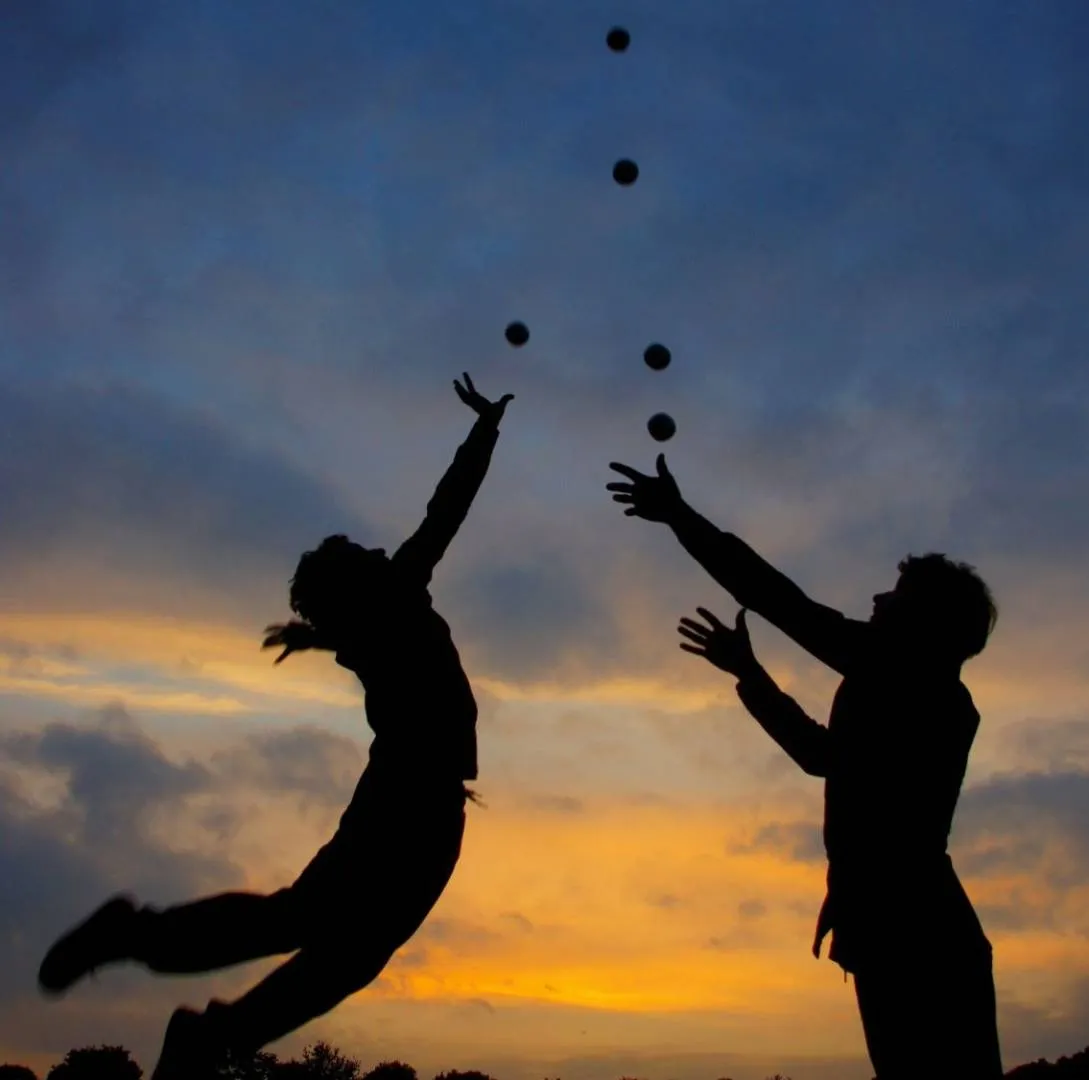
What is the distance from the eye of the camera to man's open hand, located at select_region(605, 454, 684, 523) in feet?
18.9

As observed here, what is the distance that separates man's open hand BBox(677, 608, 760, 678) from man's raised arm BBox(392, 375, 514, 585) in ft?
4.13

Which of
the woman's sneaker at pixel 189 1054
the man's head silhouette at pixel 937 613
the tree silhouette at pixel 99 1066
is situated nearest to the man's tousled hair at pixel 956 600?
the man's head silhouette at pixel 937 613

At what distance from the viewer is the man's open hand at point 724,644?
20.2ft

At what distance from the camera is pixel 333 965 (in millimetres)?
5270

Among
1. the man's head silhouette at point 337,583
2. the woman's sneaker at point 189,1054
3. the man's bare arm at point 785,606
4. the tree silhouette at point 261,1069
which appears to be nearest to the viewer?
the man's bare arm at point 785,606

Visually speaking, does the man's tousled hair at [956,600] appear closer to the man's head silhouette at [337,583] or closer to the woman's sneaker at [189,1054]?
the man's head silhouette at [337,583]

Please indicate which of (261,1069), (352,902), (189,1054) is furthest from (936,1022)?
(261,1069)

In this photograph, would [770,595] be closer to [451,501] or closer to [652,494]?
[652,494]

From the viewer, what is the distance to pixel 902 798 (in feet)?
15.6

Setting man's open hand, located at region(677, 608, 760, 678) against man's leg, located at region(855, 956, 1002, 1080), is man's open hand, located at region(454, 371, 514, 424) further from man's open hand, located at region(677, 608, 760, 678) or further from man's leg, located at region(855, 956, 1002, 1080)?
man's leg, located at region(855, 956, 1002, 1080)

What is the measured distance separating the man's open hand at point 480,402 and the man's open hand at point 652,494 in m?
1.11

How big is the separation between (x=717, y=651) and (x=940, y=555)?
1.36 metres

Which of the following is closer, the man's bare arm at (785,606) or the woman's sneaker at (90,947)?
the man's bare arm at (785,606)

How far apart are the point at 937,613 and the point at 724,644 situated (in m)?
1.43
